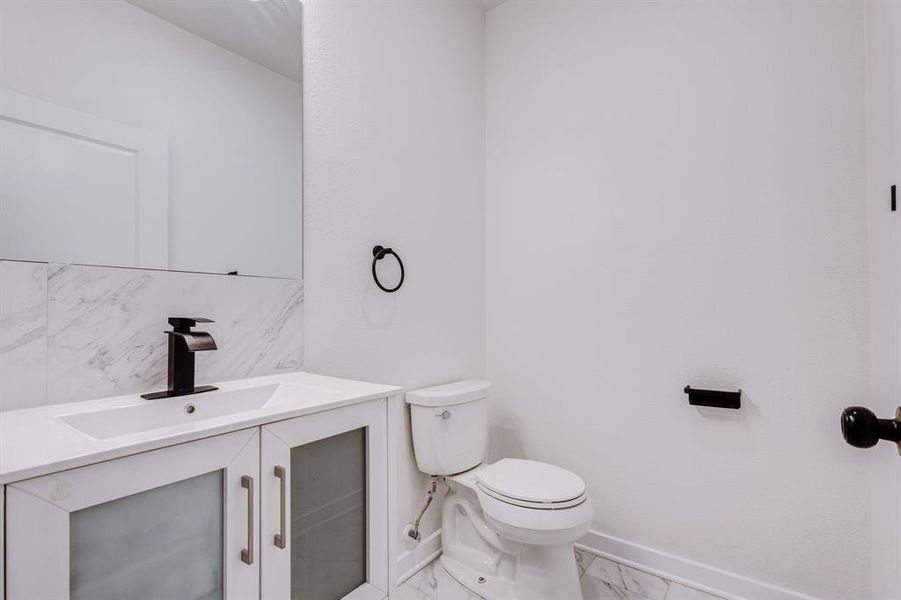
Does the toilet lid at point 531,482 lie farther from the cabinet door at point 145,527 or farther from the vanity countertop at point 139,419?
the cabinet door at point 145,527

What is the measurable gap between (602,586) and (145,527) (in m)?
1.60

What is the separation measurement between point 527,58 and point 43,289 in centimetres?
209

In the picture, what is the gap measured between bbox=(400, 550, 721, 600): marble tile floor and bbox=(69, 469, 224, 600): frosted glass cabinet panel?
3.48 feet

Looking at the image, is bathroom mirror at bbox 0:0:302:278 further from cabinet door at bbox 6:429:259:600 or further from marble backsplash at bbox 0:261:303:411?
cabinet door at bbox 6:429:259:600

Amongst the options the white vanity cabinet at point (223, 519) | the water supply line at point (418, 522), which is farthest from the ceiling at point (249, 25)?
the water supply line at point (418, 522)

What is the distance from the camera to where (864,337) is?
1.40m

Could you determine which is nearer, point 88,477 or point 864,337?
point 88,477

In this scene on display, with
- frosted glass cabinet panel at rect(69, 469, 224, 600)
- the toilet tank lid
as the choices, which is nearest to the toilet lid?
the toilet tank lid

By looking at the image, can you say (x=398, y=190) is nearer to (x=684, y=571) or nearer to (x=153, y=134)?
(x=153, y=134)

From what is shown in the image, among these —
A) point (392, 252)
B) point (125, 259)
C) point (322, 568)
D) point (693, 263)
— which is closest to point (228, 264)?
point (125, 259)

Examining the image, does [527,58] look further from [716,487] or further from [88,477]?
[88,477]

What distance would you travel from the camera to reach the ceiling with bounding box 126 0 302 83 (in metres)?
1.18

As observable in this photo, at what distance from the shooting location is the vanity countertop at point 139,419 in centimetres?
63

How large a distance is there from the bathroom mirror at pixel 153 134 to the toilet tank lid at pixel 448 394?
2.18ft
